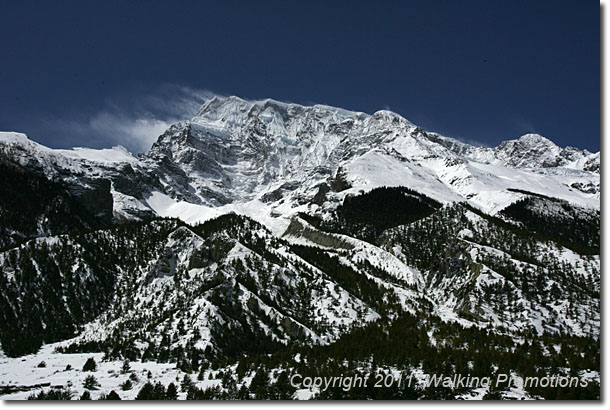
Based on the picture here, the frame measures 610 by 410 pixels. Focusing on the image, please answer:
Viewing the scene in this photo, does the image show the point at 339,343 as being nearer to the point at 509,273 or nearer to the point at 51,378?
the point at 51,378

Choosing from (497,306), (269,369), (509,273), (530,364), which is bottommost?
(269,369)

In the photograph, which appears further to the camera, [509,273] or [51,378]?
[509,273]

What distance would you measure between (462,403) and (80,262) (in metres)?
134

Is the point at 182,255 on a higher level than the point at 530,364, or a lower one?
higher

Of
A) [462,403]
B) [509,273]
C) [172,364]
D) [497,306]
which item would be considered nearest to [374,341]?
[172,364]

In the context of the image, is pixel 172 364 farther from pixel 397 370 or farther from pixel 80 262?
pixel 80 262

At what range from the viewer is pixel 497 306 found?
424ft

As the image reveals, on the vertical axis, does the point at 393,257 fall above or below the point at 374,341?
above

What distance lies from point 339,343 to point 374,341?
228 inches

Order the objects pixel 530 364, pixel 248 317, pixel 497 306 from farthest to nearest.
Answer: pixel 497 306 < pixel 248 317 < pixel 530 364

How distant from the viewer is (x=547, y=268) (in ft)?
465

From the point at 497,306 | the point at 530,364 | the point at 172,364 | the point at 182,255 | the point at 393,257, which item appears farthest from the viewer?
the point at 393,257

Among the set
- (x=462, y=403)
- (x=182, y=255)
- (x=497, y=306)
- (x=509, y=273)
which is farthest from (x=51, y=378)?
(x=509, y=273)

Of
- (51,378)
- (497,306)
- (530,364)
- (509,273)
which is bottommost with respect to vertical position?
(51,378)
